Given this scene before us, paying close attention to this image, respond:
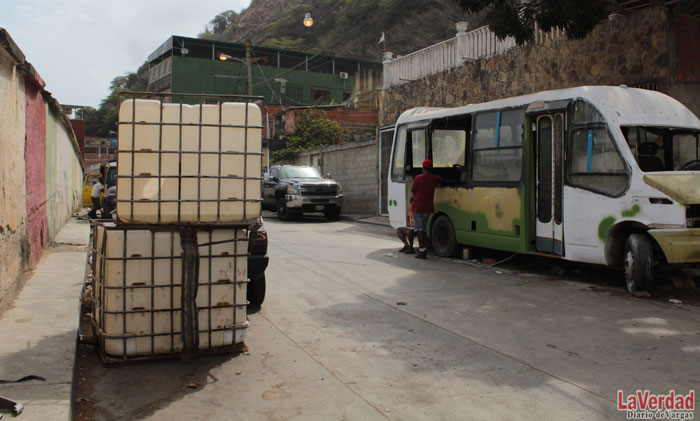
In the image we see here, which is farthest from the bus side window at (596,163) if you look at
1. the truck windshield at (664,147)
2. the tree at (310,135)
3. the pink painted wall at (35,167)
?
the tree at (310,135)

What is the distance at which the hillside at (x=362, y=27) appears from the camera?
52.8m

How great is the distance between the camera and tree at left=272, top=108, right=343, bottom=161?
104 feet

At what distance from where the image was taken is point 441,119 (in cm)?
1141

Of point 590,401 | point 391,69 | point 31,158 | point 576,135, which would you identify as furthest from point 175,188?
point 391,69

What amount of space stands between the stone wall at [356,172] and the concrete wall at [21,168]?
40.4 ft

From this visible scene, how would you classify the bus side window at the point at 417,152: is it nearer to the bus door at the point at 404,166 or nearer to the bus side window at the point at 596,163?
the bus door at the point at 404,166

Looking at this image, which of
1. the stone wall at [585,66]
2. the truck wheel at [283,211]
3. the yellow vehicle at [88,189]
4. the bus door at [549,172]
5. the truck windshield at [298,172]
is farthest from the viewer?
the yellow vehicle at [88,189]

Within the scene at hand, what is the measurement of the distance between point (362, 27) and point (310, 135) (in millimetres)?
31550

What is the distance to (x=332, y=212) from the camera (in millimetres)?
20672

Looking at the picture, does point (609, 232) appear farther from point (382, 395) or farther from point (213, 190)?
point (213, 190)

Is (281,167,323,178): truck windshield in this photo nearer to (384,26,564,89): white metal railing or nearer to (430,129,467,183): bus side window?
(384,26,564,89): white metal railing

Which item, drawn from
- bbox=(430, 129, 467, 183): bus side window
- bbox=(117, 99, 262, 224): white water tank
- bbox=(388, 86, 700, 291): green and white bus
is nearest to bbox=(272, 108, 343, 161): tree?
bbox=(430, 129, 467, 183): bus side window

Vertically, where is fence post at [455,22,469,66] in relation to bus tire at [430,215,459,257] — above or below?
above

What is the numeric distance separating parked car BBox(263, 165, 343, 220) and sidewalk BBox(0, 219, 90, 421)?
39.2 ft
